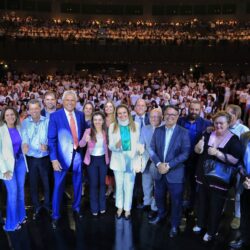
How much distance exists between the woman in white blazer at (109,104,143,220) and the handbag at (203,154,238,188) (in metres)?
1.02

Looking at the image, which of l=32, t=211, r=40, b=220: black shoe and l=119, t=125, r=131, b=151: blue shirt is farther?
l=32, t=211, r=40, b=220: black shoe

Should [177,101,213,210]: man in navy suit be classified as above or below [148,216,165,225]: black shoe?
above

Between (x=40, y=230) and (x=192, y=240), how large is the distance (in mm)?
1891

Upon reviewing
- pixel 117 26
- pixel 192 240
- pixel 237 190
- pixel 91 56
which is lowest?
pixel 192 240

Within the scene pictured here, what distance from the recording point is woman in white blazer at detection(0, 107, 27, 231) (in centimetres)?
406

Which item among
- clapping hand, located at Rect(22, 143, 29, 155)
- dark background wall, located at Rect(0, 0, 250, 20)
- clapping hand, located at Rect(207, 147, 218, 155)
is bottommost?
clapping hand, located at Rect(22, 143, 29, 155)

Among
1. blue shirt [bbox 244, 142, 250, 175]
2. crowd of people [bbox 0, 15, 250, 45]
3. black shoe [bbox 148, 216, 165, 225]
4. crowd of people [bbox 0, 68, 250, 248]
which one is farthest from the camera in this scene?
crowd of people [bbox 0, 15, 250, 45]

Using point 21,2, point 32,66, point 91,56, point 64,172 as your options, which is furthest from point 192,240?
point 21,2

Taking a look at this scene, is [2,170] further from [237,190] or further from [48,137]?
[237,190]

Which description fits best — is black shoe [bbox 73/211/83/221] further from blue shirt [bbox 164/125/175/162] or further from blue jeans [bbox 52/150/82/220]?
blue shirt [bbox 164/125/175/162]

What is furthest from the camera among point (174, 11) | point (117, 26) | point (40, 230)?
point (174, 11)

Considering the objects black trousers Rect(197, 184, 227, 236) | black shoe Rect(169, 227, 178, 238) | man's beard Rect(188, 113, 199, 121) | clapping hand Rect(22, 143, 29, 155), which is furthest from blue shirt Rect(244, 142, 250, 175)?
clapping hand Rect(22, 143, 29, 155)

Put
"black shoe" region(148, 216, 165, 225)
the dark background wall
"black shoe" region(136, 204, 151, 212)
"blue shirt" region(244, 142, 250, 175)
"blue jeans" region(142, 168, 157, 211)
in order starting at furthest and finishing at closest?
the dark background wall < "black shoe" region(136, 204, 151, 212) < "blue jeans" region(142, 168, 157, 211) < "black shoe" region(148, 216, 165, 225) < "blue shirt" region(244, 142, 250, 175)

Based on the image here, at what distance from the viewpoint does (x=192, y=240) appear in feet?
13.7
